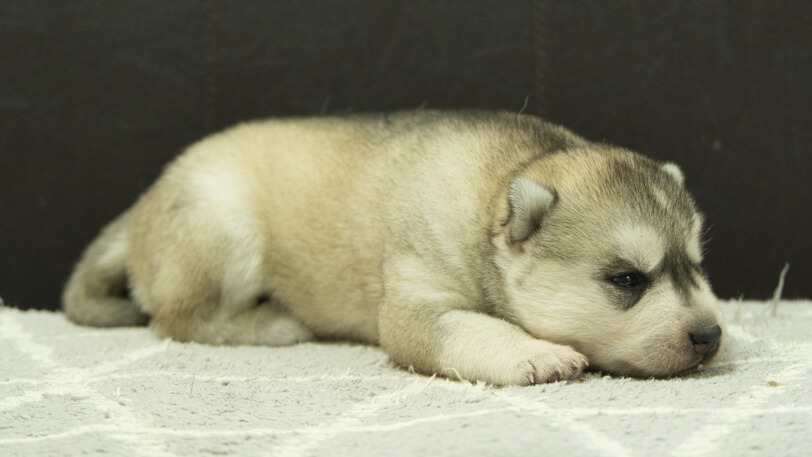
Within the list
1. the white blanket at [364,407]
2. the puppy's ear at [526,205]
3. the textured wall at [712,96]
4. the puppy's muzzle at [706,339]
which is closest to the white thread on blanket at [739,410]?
the white blanket at [364,407]

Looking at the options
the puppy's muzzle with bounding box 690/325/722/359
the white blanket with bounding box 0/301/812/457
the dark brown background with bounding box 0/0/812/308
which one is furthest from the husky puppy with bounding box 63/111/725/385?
the dark brown background with bounding box 0/0/812/308

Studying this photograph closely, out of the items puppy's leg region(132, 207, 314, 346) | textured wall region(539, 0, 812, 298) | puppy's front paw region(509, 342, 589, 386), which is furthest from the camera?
textured wall region(539, 0, 812, 298)

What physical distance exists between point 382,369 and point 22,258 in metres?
2.36

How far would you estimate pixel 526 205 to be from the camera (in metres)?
2.73

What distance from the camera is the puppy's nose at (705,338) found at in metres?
2.52

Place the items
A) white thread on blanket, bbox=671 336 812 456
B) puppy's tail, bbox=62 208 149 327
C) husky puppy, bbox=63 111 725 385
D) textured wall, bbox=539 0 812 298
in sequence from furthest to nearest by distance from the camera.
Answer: textured wall, bbox=539 0 812 298, puppy's tail, bbox=62 208 149 327, husky puppy, bbox=63 111 725 385, white thread on blanket, bbox=671 336 812 456

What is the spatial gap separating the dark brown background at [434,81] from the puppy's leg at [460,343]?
152 centimetres

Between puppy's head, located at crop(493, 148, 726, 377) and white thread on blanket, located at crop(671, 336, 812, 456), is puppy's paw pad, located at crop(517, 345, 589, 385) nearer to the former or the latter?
puppy's head, located at crop(493, 148, 726, 377)

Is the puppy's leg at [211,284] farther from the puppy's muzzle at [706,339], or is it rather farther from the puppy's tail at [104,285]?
the puppy's muzzle at [706,339]

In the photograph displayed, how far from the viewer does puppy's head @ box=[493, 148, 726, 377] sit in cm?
257

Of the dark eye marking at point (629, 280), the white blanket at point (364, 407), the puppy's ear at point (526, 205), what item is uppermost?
the puppy's ear at point (526, 205)

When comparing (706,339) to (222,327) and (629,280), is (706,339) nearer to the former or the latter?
(629,280)

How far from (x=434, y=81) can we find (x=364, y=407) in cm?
223

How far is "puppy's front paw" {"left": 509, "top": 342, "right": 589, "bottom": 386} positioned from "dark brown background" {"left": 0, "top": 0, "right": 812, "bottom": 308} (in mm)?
1906
